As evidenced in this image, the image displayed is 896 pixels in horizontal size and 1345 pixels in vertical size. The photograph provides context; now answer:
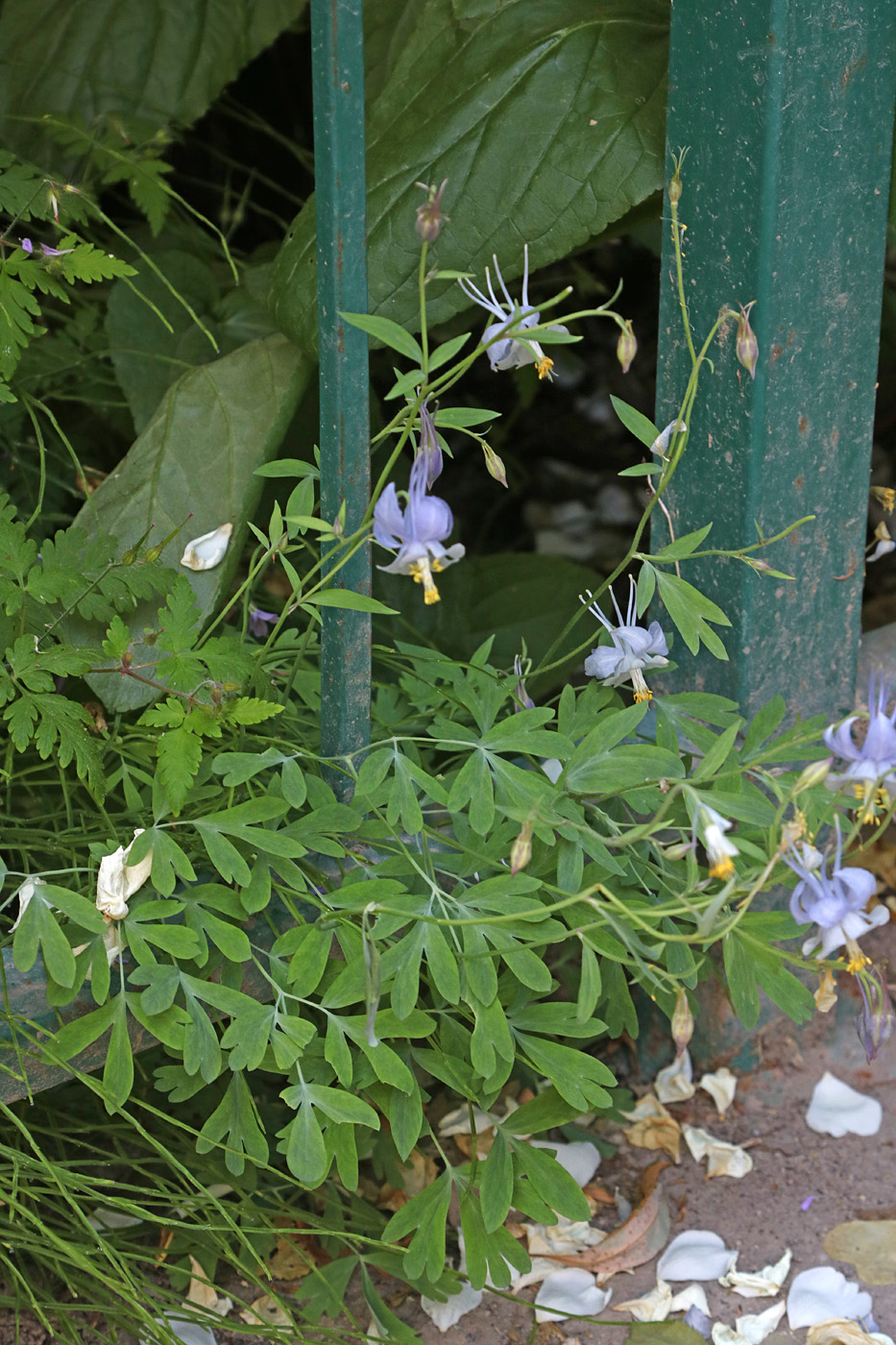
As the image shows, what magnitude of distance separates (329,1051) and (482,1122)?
39 cm

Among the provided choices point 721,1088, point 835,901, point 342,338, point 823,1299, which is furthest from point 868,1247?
point 342,338

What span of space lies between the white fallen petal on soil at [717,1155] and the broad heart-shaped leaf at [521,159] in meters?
0.77

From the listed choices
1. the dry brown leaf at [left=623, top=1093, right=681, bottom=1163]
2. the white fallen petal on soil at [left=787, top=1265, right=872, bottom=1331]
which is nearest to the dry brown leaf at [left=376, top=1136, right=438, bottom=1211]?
the dry brown leaf at [left=623, top=1093, right=681, bottom=1163]

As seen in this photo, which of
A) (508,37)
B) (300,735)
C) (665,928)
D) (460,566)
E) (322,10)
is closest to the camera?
(322,10)

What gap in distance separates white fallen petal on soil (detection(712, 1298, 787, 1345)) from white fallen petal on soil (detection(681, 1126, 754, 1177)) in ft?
0.46

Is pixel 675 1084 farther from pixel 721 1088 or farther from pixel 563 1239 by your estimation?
pixel 563 1239

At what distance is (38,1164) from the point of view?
2.60 feet

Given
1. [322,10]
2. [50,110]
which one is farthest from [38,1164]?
[50,110]

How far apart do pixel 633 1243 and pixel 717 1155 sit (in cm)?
14

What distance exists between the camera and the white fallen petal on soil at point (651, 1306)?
997 millimetres

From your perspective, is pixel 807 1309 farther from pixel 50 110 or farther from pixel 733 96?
pixel 50 110

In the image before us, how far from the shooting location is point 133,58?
1.38 meters

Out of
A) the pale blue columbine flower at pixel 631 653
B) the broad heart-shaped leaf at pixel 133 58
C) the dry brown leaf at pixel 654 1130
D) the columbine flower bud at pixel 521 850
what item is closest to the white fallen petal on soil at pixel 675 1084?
the dry brown leaf at pixel 654 1130

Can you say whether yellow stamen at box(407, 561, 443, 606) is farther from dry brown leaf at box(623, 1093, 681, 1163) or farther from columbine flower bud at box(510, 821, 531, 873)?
dry brown leaf at box(623, 1093, 681, 1163)
